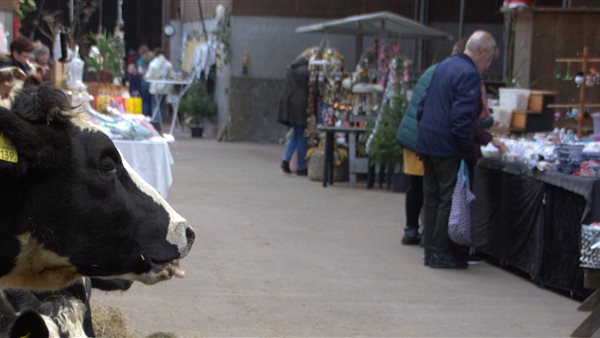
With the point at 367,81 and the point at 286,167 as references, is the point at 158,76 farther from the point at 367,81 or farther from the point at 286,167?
the point at 367,81

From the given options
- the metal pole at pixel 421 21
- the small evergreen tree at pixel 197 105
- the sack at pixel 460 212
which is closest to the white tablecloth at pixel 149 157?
the sack at pixel 460 212

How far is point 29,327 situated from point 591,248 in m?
4.36

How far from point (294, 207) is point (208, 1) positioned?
13455 mm

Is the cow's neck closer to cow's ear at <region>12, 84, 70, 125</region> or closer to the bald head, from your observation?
cow's ear at <region>12, 84, 70, 125</region>

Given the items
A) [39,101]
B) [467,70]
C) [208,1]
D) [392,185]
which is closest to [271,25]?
[208,1]

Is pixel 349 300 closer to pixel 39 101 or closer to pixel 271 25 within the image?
pixel 39 101

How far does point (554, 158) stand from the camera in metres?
8.47

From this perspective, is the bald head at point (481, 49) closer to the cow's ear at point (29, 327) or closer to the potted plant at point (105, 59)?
the potted plant at point (105, 59)

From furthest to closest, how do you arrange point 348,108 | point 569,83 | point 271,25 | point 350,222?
point 271,25 → point 348,108 → point 569,83 → point 350,222

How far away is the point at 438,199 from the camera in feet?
29.8

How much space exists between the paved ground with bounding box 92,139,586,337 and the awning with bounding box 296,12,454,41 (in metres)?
4.61

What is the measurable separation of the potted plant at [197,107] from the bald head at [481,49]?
15.1 meters

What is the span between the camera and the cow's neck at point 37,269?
113 inches

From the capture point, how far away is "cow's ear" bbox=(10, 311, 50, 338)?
10.2ft
